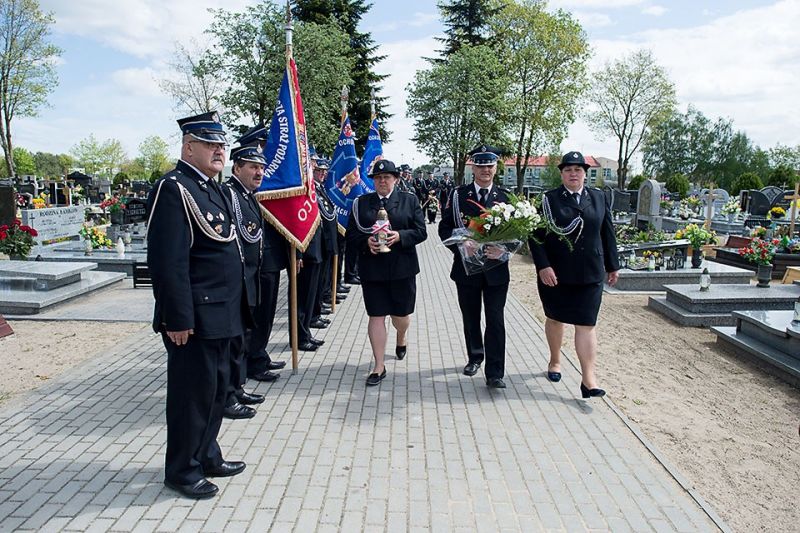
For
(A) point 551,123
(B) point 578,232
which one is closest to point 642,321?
(B) point 578,232

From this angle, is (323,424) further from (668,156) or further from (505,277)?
(668,156)

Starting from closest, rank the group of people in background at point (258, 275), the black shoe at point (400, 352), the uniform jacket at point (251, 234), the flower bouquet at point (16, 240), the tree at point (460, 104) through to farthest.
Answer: the group of people in background at point (258, 275)
the uniform jacket at point (251, 234)
the black shoe at point (400, 352)
the flower bouquet at point (16, 240)
the tree at point (460, 104)

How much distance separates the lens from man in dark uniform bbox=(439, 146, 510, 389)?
5.21 meters

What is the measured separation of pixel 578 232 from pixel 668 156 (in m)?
68.4

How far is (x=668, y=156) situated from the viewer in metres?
65.8

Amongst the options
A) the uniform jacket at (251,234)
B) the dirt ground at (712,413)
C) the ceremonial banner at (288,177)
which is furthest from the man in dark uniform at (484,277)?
the uniform jacket at (251,234)

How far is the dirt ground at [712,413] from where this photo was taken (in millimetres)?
3785

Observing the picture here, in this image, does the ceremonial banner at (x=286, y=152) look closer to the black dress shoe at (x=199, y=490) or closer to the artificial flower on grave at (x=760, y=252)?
the black dress shoe at (x=199, y=490)

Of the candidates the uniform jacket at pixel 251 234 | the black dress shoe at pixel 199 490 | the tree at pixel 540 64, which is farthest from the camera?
the tree at pixel 540 64

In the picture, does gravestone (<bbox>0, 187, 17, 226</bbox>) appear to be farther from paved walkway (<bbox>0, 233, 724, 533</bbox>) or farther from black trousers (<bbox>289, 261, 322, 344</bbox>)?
black trousers (<bbox>289, 261, 322, 344</bbox>)

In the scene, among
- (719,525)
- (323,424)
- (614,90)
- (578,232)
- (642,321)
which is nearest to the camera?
(719,525)

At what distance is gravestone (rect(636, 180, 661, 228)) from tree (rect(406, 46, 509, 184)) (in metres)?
14.3

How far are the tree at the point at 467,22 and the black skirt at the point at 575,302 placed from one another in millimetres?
34673

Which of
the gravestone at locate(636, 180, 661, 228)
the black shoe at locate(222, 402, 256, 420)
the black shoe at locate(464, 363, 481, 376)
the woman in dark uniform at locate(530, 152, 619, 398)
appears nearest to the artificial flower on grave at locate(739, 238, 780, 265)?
the gravestone at locate(636, 180, 661, 228)
